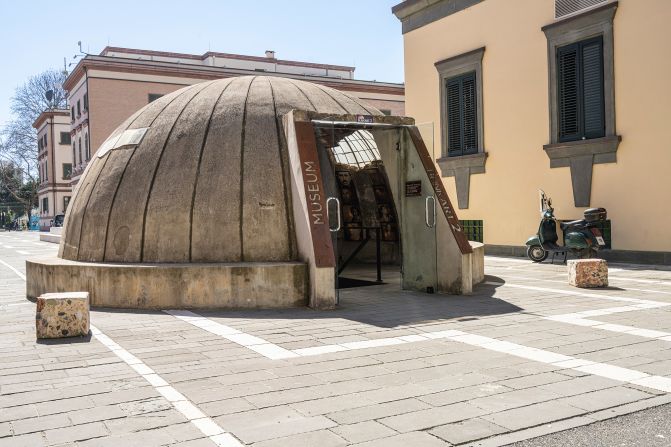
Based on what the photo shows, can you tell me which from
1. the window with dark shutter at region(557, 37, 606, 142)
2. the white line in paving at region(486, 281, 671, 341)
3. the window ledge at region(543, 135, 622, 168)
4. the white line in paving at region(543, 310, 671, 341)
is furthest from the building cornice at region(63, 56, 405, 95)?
the white line in paving at region(543, 310, 671, 341)

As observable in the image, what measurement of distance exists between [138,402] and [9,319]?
17.8ft

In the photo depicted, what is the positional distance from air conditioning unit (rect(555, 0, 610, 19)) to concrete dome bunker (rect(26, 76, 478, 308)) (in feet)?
25.5

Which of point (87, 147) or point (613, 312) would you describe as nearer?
point (613, 312)

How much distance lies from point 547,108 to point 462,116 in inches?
134

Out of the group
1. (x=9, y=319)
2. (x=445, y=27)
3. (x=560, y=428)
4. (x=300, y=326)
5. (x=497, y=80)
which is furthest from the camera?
(x=445, y=27)

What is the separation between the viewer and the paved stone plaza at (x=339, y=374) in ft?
14.8

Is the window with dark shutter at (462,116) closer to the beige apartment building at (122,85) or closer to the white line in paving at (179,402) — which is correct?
the white line in paving at (179,402)

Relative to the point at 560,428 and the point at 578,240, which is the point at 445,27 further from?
the point at 560,428

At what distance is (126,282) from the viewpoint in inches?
397

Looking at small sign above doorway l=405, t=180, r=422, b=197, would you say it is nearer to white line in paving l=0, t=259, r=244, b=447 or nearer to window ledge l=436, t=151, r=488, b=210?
white line in paving l=0, t=259, r=244, b=447

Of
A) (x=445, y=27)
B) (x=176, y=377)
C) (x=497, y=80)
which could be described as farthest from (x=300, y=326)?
(x=445, y=27)

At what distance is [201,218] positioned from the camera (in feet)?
34.8

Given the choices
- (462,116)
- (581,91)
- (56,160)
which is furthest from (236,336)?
(56,160)

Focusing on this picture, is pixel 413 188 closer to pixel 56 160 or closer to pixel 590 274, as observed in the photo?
pixel 590 274
